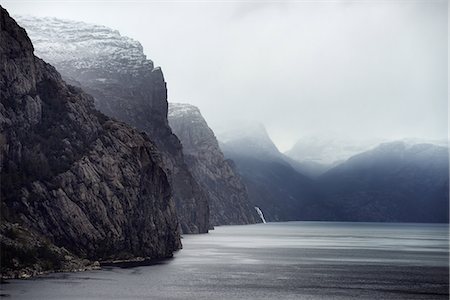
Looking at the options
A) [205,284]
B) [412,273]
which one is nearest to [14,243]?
[205,284]

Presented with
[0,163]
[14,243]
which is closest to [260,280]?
[14,243]

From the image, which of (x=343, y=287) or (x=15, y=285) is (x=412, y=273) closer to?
(x=343, y=287)

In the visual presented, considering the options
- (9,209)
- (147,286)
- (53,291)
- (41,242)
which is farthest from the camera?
(9,209)

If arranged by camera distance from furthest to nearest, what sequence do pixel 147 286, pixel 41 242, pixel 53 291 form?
pixel 41 242
pixel 147 286
pixel 53 291

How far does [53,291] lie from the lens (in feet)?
458

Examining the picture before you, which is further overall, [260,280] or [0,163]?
[0,163]

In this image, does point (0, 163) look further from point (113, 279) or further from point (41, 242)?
point (113, 279)

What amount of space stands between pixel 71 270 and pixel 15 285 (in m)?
34.6

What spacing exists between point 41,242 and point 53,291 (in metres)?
Answer: 37.5

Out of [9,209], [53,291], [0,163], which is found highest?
[0,163]

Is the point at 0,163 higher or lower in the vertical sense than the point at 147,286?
higher

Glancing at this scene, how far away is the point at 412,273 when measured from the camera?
197625mm

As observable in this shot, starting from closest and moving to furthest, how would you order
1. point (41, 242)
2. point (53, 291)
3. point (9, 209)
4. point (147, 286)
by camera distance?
point (53, 291) < point (147, 286) < point (41, 242) < point (9, 209)

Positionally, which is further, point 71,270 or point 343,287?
point 71,270
